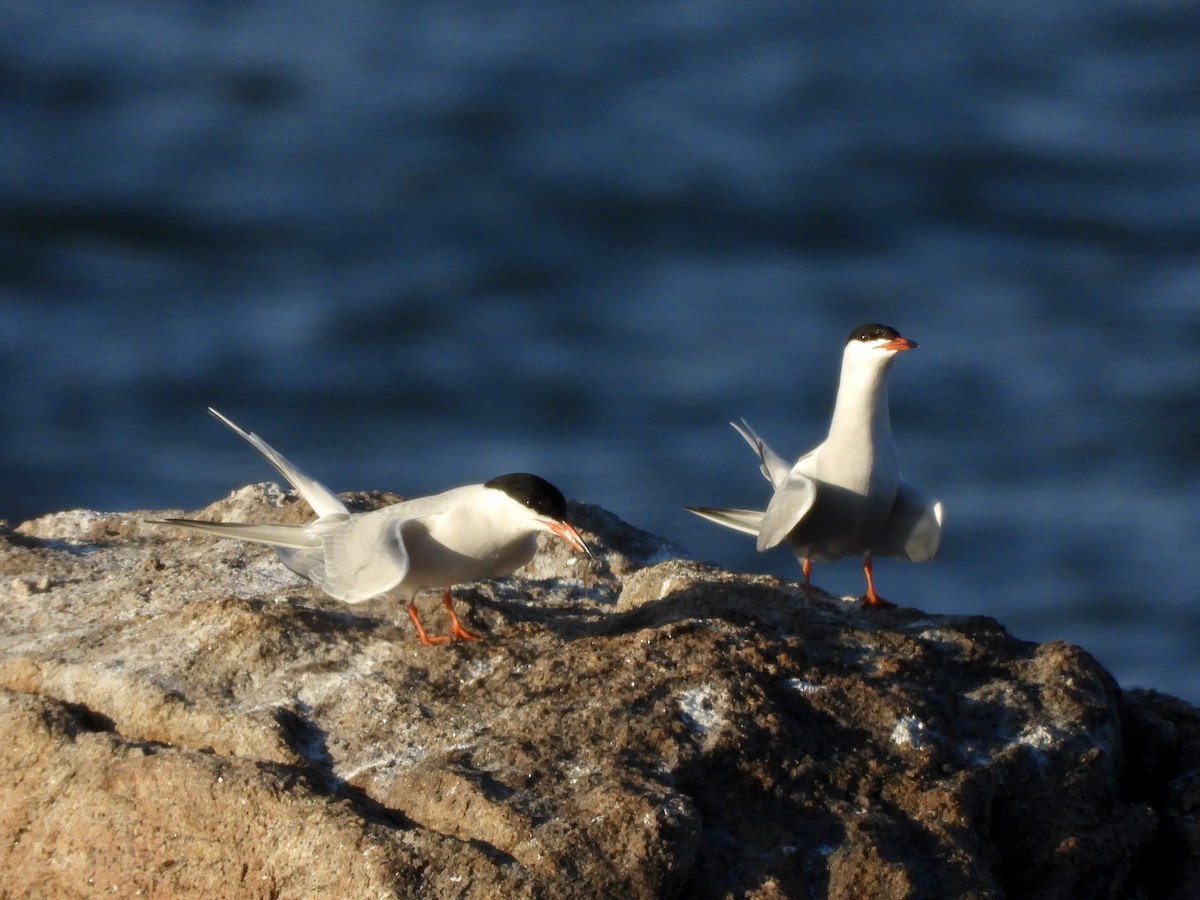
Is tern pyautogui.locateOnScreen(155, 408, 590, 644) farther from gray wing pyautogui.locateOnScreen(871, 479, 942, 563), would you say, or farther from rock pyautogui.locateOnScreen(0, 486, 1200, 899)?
gray wing pyautogui.locateOnScreen(871, 479, 942, 563)

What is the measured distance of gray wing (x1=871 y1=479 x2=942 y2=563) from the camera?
561cm

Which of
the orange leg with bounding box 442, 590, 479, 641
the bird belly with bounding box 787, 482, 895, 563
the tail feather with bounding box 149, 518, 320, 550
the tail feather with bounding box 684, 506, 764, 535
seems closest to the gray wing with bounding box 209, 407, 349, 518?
the tail feather with bounding box 149, 518, 320, 550

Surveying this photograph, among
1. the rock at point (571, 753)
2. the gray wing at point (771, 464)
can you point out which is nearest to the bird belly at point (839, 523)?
the gray wing at point (771, 464)

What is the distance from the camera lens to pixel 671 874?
11.4 ft

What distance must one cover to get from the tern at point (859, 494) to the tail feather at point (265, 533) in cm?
148

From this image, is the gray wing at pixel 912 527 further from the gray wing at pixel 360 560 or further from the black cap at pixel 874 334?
the gray wing at pixel 360 560

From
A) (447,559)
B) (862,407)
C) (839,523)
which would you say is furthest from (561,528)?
(862,407)

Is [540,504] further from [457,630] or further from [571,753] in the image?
[571,753]

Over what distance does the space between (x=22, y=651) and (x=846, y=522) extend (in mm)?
2480

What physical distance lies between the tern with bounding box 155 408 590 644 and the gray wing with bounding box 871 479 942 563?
1334 mm

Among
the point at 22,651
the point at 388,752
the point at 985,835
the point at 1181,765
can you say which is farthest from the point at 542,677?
the point at 1181,765

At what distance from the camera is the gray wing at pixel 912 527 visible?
5.61 metres

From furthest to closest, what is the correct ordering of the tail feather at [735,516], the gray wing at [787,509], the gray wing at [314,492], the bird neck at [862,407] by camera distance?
the tail feather at [735,516] → the bird neck at [862,407] → the gray wing at [787,509] → the gray wing at [314,492]

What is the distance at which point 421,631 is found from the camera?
452 cm
